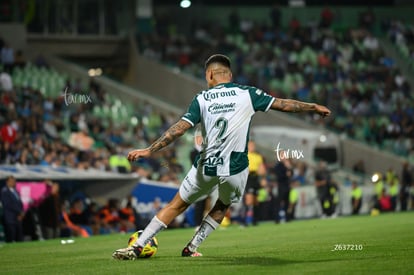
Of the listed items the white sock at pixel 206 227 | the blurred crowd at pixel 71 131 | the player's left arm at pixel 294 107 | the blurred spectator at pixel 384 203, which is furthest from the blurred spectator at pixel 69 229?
the player's left arm at pixel 294 107

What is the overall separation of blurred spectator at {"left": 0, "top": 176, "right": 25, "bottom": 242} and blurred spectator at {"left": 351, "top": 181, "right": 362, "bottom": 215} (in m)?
14.8

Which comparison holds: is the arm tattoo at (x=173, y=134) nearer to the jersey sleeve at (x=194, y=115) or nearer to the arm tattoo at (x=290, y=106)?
the jersey sleeve at (x=194, y=115)

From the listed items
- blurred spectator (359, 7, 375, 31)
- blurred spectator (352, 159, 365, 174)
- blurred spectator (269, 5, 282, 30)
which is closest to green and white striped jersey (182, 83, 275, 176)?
blurred spectator (352, 159, 365, 174)

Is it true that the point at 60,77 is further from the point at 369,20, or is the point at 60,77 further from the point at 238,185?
the point at 238,185

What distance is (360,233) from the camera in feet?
63.0

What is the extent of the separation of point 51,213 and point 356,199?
13729 millimetres

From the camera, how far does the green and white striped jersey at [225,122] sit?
12.4 m

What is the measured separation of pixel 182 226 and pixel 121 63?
16.9 meters

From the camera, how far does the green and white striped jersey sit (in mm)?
12352

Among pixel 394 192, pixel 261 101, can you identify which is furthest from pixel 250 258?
pixel 394 192

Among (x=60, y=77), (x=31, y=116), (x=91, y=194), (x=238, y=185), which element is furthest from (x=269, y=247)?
(x=60, y=77)

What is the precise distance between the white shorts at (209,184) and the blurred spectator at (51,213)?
42.2 feet

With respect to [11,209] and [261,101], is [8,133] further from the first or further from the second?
[261,101]

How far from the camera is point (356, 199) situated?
35875 millimetres
